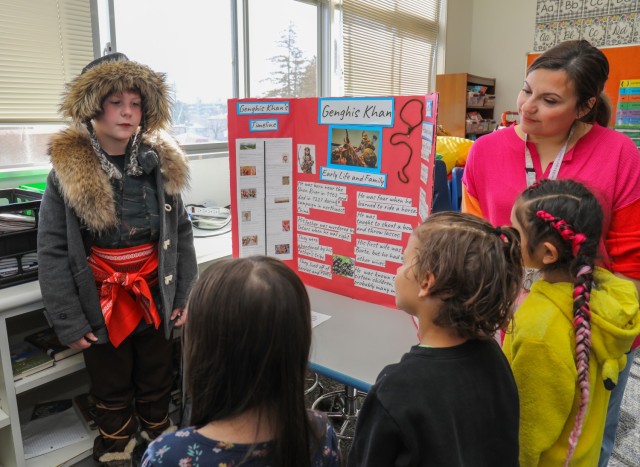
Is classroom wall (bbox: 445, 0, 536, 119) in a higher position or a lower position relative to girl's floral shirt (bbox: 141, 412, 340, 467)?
higher

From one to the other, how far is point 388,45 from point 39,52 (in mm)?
3490

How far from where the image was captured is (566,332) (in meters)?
0.96

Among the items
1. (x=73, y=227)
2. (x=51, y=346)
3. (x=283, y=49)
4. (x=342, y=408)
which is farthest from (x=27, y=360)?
(x=283, y=49)

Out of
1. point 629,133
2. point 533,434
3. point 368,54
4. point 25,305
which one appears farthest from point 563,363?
point 629,133

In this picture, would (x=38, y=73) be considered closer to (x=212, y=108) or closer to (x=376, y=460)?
(x=212, y=108)

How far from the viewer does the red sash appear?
59.6 inches

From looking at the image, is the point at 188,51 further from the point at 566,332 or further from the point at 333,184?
the point at 566,332

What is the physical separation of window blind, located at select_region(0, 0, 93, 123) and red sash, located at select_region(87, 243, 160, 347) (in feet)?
3.64

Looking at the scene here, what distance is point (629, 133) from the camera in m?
4.96

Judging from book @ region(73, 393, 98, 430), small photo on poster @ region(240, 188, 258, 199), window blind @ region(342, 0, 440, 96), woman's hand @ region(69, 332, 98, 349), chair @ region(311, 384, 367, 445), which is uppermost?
window blind @ region(342, 0, 440, 96)

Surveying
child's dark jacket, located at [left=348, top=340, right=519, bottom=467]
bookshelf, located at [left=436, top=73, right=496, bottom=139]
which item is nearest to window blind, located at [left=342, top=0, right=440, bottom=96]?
bookshelf, located at [left=436, top=73, right=496, bottom=139]

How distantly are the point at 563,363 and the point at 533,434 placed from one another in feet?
0.54

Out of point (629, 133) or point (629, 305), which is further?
point (629, 133)

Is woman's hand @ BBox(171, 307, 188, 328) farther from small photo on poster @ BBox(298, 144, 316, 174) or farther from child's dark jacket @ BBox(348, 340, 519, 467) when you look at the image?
child's dark jacket @ BBox(348, 340, 519, 467)
